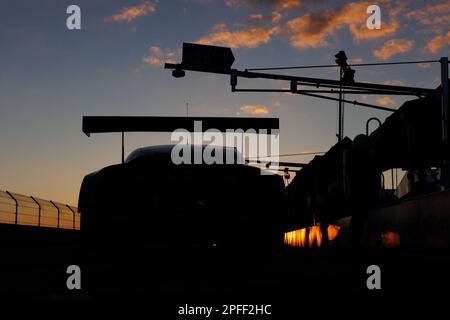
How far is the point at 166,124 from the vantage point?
7191 mm

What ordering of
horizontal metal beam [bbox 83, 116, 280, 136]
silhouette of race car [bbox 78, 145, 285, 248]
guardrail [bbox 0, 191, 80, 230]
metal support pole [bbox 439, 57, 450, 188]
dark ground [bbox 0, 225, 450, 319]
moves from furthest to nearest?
1. guardrail [bbox 0, 191, 80, 230]
2. metal support pole [bbox 439, 57, 450, 188]
3. horizontal metal beam [bbox 83, 116, 280, 136]
4. silhouette of race car [bbox 78, 145, 285, 248]
5. dark ground [bbox 0, 225, 450, 319]

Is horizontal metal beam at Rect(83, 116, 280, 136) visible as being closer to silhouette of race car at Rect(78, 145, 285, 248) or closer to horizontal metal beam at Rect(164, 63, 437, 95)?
silhouette of race car at Rect(78, 145, 285, 248)

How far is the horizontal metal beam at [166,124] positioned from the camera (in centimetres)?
698

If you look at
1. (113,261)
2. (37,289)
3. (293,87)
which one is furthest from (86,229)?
(293,87)

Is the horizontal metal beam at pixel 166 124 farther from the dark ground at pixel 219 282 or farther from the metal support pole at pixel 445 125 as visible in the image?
the metal support pole at pixel 445 125

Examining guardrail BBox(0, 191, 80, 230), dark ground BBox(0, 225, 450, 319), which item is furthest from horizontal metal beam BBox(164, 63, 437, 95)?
dark ground BBox(0, 225, 450, 319)

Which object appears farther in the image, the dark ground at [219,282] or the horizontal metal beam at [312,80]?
the horizontal metal beam at [312,80]

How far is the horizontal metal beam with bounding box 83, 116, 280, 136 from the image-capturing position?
698 centimetres

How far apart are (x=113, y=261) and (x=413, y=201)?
16.3 ft

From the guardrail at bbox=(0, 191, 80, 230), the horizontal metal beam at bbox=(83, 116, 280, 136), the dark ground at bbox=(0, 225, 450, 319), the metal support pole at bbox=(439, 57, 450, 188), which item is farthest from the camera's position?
the guardrail at bbox=(0, 191, 80, 230)

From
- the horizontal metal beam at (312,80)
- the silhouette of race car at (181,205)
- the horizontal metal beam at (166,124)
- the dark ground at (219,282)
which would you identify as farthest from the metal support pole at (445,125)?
the horizontal metal beam at (312,80)
